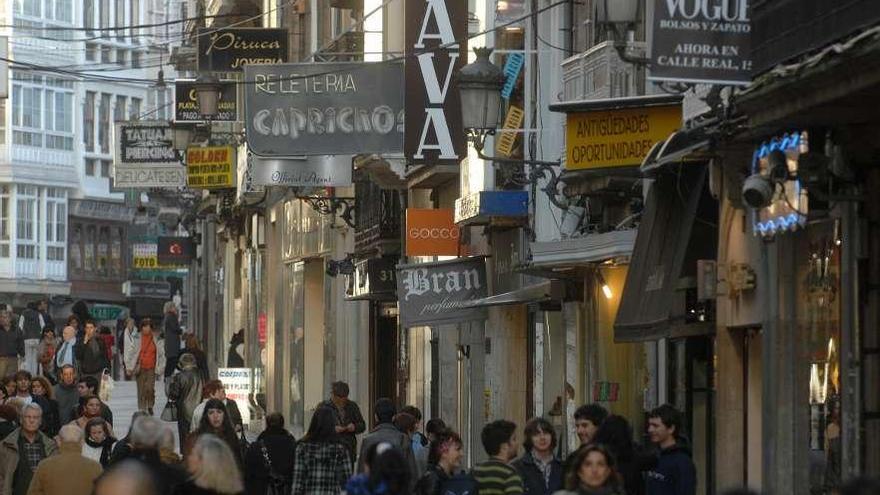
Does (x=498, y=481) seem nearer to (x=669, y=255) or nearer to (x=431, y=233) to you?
(x=669, y=255)

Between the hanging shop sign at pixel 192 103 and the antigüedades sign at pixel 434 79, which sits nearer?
the antigüedades sign at pixel 434 79

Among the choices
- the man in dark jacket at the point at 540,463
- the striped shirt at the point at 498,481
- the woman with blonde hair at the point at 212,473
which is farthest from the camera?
Answer: the man in dark jacket at the point at 540,463

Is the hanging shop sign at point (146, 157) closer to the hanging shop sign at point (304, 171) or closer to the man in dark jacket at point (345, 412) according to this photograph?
the hanging shop sign at point (304, 171)

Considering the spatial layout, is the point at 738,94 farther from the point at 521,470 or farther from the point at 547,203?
the point at 547,203

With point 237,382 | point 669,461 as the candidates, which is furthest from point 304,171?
point 669,461

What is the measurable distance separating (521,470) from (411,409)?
551 centimetres

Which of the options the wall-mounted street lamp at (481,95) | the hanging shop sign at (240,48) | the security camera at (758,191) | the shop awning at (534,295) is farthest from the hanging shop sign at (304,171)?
the security camera at (758,191)

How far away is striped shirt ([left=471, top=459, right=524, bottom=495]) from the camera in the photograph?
1374 centimetres

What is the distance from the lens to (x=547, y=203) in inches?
951

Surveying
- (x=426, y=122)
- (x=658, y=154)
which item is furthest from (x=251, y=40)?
(x=658, y=154)

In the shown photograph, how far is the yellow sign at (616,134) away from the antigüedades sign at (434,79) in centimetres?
596

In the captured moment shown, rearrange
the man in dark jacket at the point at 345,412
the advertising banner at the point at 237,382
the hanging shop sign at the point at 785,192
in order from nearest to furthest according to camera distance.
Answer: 1. the hanging shop sign at the point at 785,192
2. the man in dark jacket at the point at 345,412
3. the advertising banner at the point at 237,382

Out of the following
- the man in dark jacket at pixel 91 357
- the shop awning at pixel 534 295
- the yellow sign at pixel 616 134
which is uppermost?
the yellow sign at pixel 616 134

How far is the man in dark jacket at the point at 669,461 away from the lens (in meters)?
14.5
